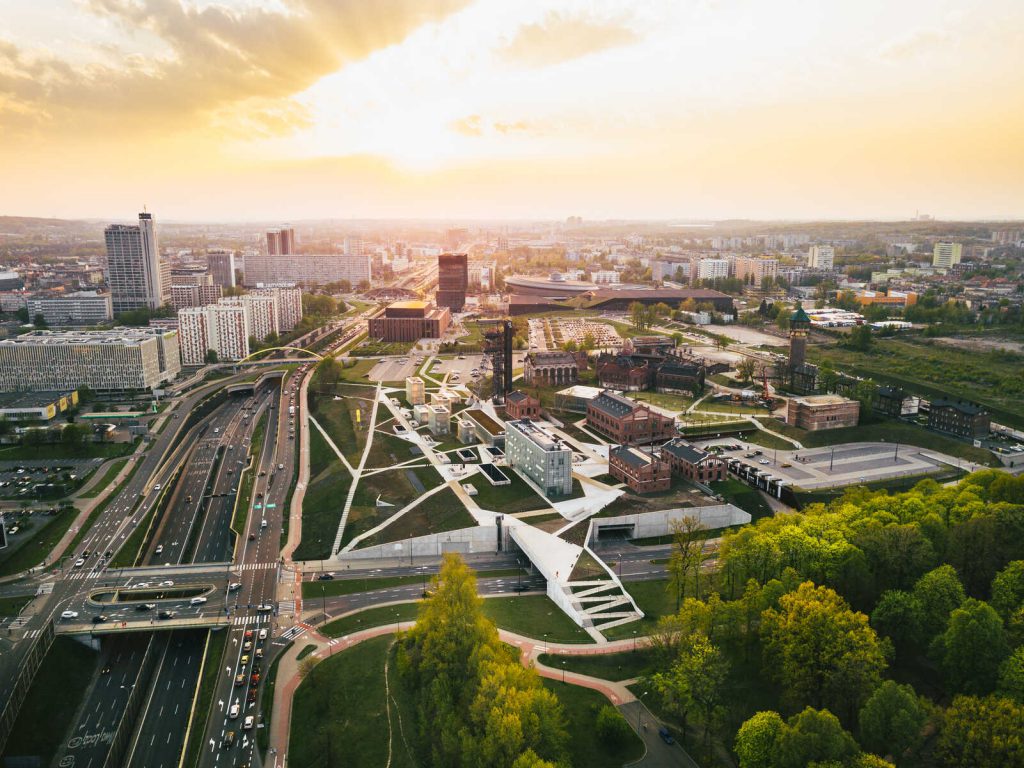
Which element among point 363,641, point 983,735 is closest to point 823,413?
point 983,735

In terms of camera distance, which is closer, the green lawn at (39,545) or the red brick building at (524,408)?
the green lawn at (39,545)

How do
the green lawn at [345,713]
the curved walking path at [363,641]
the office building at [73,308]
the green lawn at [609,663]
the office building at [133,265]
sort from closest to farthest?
the green lawn at [345,713], the curved walking path at [363,641], the green lawn at [609,663], the office building at [73,308], the office building at [133,265]

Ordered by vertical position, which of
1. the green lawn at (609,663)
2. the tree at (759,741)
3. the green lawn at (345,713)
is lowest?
the green lawn at (345,713)

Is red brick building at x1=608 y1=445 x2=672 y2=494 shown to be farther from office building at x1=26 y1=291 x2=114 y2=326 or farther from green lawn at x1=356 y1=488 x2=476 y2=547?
office building at x1=26 y1=291 x2=114 y2=326

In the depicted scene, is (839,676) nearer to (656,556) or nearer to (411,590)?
(656,556)

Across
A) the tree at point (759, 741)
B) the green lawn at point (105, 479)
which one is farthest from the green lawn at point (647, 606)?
the green lawn at point (105, 479)

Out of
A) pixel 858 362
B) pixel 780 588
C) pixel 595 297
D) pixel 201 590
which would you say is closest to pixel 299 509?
pixel 201 590

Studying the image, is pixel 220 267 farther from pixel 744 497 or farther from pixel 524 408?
pixel 744 497

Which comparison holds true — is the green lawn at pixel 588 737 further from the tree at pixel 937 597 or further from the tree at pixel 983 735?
the tree at pixel 937 597
